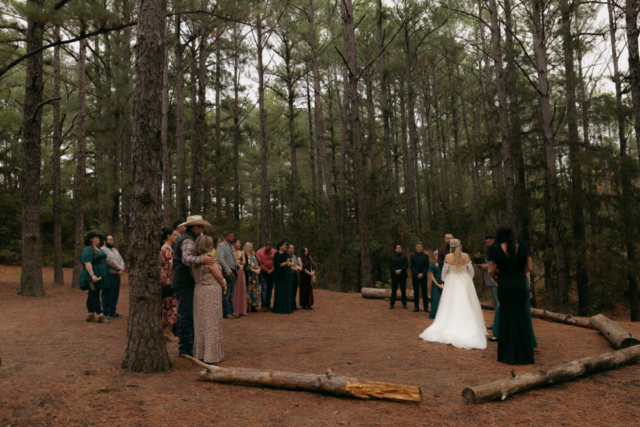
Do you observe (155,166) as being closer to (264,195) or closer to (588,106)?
(588,106)

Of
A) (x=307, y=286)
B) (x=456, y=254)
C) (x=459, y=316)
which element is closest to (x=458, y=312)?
(x=459, y=316)

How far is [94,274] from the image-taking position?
8492mm

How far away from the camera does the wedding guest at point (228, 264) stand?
7418 mm

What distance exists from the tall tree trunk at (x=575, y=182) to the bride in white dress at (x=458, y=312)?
657 cm

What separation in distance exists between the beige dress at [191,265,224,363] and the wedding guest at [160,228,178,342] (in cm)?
117

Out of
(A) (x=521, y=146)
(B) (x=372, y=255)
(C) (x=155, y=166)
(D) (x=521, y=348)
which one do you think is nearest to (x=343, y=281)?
(B) (x=372, y=255)

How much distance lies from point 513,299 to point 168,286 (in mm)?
5306

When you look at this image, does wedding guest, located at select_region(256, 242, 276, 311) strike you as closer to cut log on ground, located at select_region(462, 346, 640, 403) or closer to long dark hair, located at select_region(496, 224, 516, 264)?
long dark hair, located at select_region(496, 224, 516, 264)

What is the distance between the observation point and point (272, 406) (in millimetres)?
4238

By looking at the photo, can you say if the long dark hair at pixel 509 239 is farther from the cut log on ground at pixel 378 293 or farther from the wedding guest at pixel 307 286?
the cut log on ground at pixel 378 293

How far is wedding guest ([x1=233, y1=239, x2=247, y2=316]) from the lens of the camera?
10.3m

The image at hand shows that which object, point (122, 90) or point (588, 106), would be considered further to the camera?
point (122, 90)

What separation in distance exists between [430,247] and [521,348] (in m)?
13.4

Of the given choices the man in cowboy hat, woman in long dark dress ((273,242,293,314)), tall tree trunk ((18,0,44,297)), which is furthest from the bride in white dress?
tall tree trunk ((18,0,44,297))
